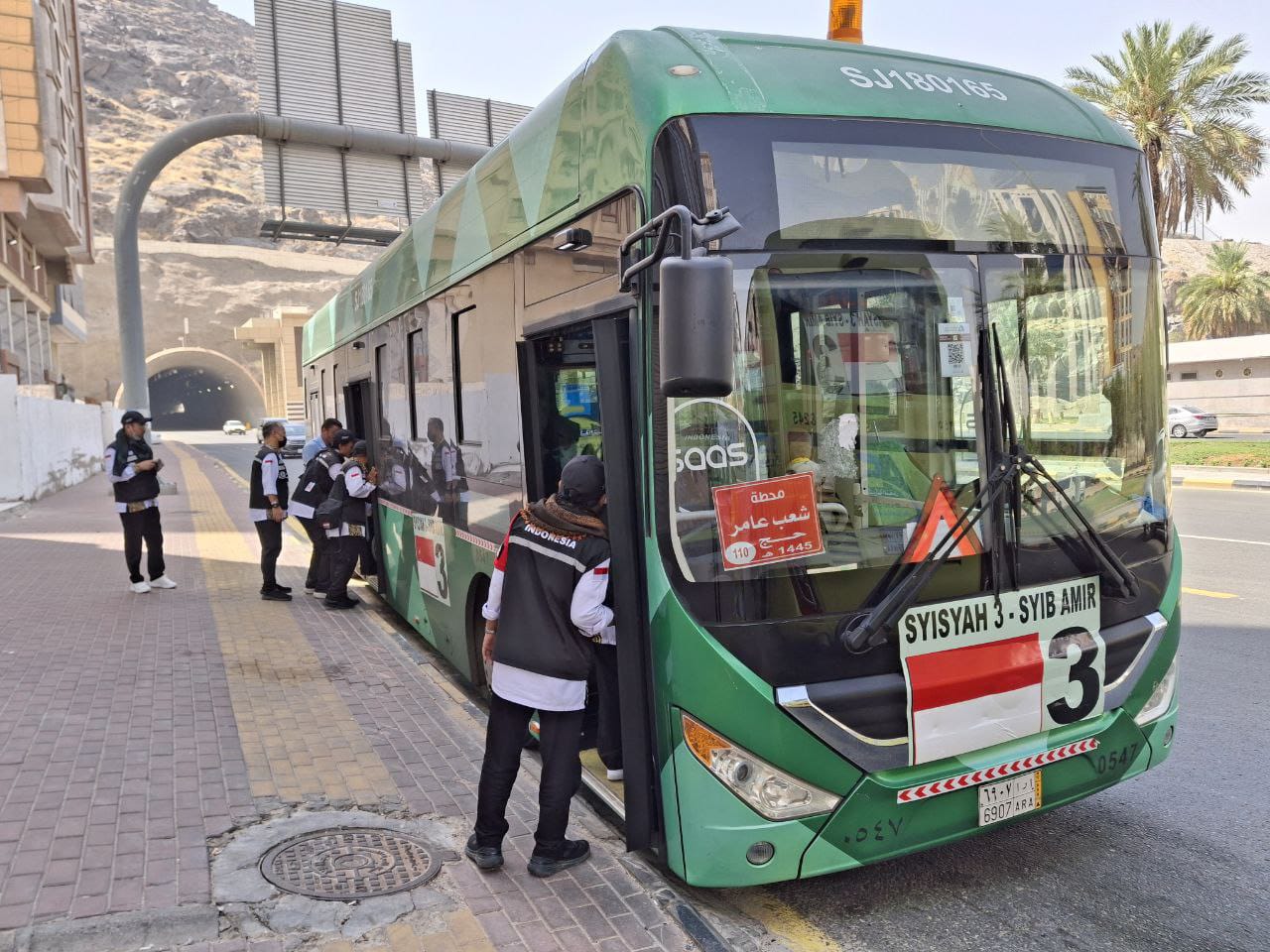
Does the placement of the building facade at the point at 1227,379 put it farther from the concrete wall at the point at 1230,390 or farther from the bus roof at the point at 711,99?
the bus roof at the point at 711,99

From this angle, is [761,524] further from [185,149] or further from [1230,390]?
[1230,390]

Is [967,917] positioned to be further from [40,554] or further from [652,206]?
[40,554]

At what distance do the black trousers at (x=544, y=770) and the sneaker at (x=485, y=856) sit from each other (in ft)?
0.08

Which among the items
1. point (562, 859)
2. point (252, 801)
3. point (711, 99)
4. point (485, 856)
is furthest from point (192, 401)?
point (711, 99)

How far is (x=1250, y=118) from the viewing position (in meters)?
24.7

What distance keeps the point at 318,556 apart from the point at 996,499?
25.5ft

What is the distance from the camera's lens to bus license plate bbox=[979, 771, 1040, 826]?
144 inches

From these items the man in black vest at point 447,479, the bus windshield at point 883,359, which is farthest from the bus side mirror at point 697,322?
the man in black vest at point 447,479

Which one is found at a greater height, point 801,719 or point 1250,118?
point 1250,118

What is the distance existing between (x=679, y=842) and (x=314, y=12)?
16.3 metres

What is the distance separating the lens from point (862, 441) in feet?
11.5

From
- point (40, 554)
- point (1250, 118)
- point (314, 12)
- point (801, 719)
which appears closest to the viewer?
point (801, 719)

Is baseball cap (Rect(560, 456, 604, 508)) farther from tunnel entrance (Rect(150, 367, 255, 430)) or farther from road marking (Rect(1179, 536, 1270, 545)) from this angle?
tunnel entrance (Rect(150, 367, 255, 430))

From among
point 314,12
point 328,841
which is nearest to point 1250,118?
point 314,12
